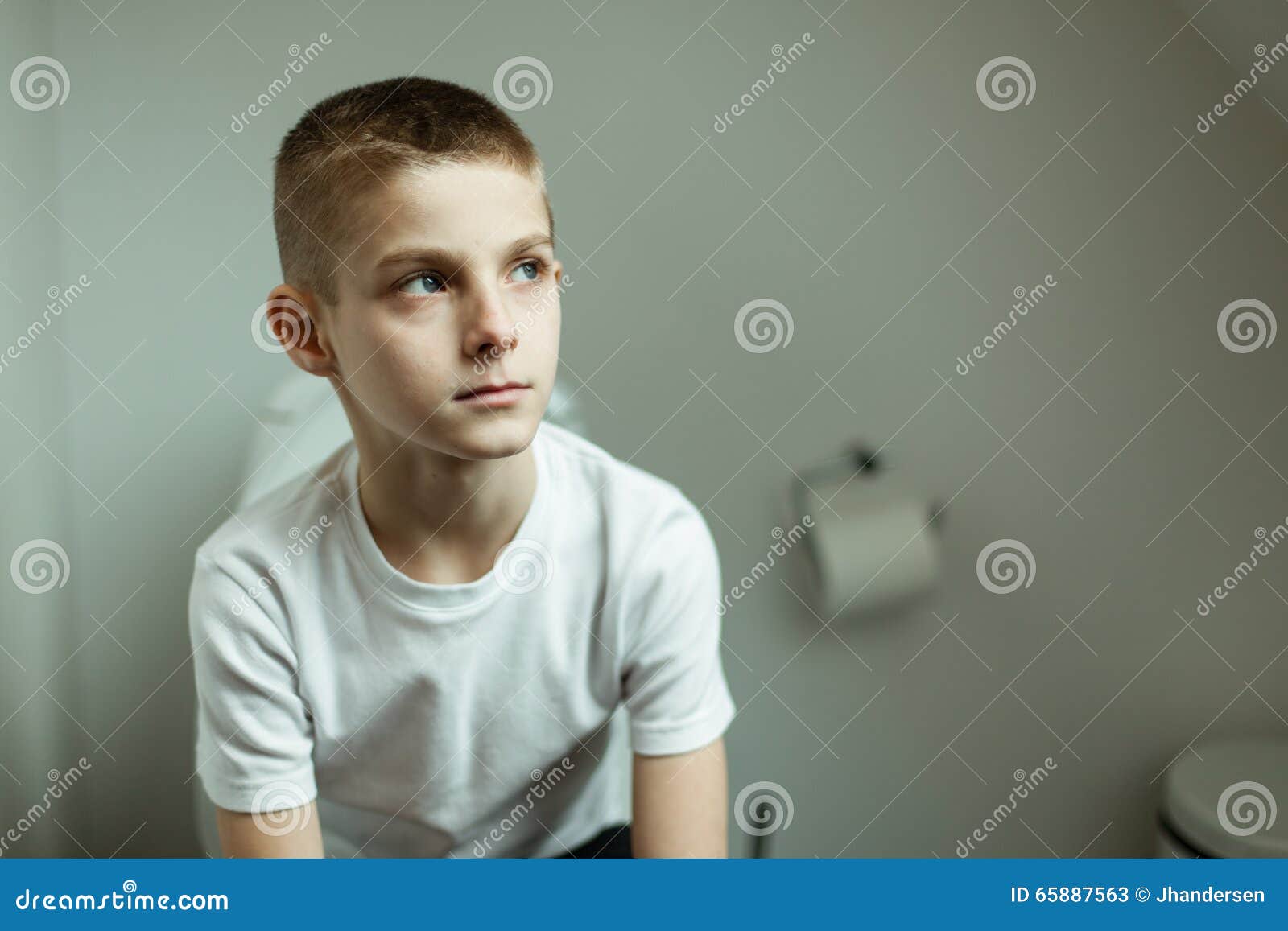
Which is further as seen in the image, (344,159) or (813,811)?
(813,811)

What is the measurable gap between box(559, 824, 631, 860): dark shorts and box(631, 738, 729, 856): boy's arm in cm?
10

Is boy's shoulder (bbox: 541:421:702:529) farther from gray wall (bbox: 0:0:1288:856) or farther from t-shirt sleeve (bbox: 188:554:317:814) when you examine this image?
t-shirt sleeve (bbox: 188:554:317:814)

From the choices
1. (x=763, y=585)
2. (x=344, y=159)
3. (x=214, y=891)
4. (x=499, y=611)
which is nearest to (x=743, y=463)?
(x=763, y=585)

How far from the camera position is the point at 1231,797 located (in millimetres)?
777

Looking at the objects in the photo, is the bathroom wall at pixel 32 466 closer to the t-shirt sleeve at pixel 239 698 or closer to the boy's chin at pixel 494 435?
the t-shirt sleeve at pixel 239 698

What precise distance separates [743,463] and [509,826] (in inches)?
13.7

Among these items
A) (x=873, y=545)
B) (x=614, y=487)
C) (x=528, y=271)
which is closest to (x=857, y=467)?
(x=873, y=545)

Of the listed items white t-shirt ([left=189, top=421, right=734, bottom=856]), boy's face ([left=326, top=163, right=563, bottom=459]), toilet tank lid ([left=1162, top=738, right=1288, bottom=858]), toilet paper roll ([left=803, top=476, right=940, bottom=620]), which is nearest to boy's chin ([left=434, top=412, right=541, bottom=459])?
boy's face ([left=326, top=163, right=563, bottom=459])

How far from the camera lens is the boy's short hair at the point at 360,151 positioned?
0.60 m

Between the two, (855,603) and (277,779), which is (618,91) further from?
(277,779)

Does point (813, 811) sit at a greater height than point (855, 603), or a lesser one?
lesser

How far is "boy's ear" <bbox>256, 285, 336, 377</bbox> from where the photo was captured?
65 cm

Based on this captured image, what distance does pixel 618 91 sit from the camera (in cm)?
77

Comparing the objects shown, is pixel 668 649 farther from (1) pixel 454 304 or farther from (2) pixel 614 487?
(1) pixel 454 304
